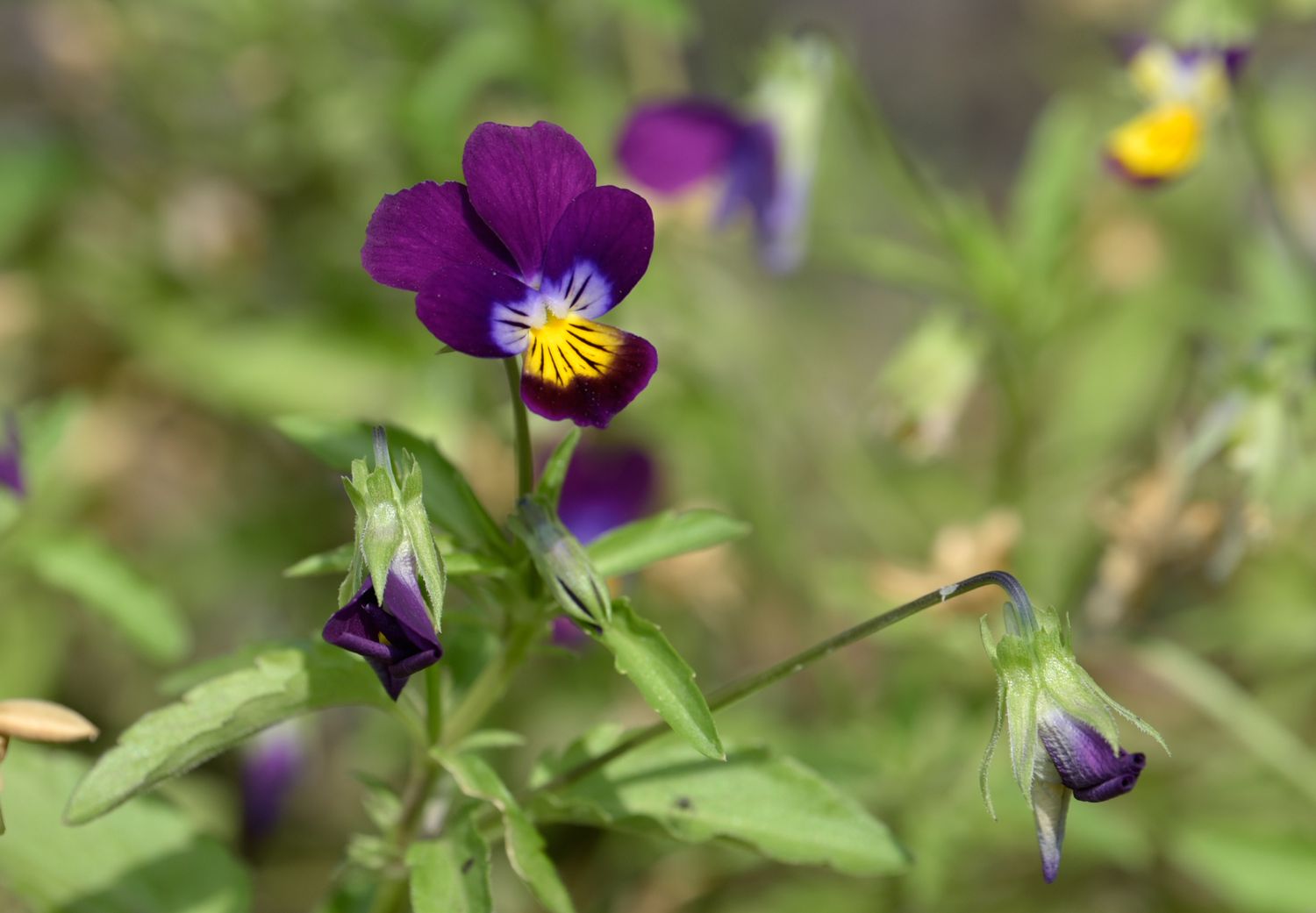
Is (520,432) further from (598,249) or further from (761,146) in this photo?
(761,146)

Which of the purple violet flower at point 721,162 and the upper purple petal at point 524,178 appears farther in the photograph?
the purple violet flower at point 721,162

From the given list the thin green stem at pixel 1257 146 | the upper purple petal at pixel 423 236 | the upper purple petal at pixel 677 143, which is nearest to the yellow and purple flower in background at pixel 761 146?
the upper purple petal at pixel 677 143

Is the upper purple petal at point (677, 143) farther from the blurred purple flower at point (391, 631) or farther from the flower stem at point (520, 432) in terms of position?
the blurred purple flower at point (391, 631)

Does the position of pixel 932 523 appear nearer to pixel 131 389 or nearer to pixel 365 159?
pixel 365 159

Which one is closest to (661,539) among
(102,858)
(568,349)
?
(568,349)

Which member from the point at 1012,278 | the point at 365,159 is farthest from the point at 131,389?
the point at 1012,278

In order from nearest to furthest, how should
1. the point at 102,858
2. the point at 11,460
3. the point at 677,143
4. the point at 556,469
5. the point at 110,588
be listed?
the point at 556,469
the point at 102,858
the point at 11,460
the point at 110,588
the point at 677,143
